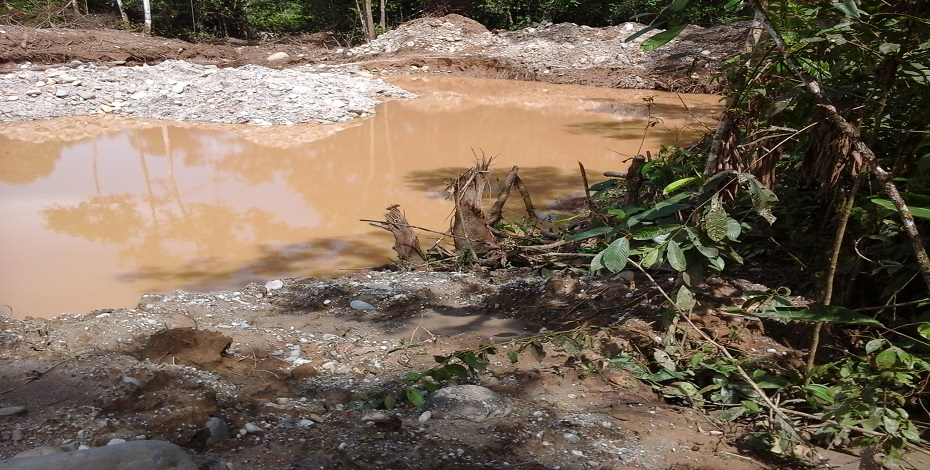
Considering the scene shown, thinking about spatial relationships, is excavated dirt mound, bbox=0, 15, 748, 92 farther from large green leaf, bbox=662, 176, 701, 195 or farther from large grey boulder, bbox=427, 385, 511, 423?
large grey boulder, bbox=427, 385, 511, 423

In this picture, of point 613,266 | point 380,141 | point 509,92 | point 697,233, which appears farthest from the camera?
point 509,92

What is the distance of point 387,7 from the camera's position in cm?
2334

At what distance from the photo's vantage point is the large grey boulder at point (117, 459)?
1781mm

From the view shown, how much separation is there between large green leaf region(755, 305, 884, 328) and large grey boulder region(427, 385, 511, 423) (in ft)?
3.20

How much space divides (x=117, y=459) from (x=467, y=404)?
1.14 metres

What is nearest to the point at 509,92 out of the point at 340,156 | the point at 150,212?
the point at 340,156

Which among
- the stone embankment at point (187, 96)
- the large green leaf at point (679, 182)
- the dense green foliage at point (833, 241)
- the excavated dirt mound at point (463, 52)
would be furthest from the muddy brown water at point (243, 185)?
the excavated dirt mound at point (463, 52)

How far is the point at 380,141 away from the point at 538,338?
26.3 feet

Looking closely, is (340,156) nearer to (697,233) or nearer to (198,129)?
(198,129)

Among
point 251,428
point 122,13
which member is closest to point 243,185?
point 251,428

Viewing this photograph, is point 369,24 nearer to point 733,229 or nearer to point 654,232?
point 654,232

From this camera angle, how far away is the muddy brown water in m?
5.80

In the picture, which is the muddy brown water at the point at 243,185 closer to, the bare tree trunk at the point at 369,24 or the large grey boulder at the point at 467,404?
the large grey boulder at the point at 467,404

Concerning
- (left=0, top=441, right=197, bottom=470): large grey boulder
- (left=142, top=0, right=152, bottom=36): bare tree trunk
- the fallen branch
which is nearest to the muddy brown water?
the fallen branch
